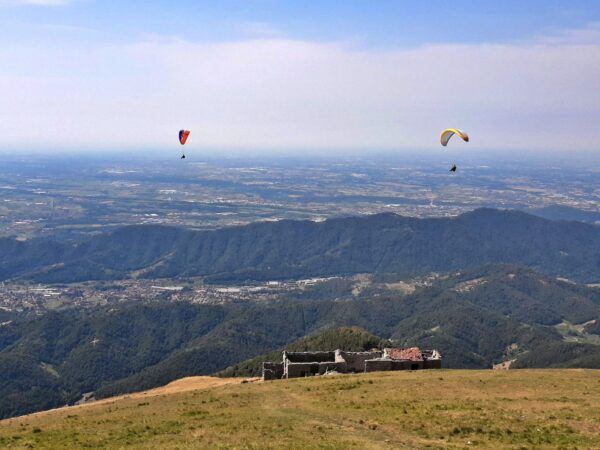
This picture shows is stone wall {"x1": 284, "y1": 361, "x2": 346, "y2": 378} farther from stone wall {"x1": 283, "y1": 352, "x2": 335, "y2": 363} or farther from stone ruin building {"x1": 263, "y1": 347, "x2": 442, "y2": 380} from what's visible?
stone wall {"x1": 283, "y1": 352, "x2": 335, "y2": 363}

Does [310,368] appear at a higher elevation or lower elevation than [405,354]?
lower

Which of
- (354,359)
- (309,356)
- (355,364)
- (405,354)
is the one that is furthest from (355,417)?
(309,356)

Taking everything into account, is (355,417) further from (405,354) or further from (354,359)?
(405,354)

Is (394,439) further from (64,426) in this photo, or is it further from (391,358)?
(391,358)

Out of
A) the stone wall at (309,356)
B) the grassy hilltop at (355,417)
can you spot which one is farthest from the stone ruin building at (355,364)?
the grassy hilltop at (355,417)

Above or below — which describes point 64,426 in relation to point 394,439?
below

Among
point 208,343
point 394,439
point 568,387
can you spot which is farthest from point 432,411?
point 208,343

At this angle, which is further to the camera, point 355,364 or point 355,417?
point 355,364
